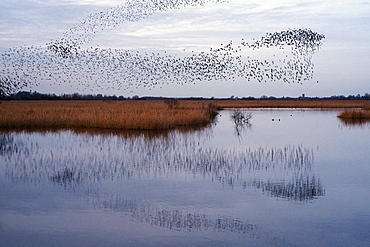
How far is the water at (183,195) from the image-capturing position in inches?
230

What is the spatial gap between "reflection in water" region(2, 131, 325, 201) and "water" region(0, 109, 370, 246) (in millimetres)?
25

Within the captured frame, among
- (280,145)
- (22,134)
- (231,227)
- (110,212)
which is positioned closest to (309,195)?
(231,227)

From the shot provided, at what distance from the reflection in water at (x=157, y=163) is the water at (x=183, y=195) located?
3 cm

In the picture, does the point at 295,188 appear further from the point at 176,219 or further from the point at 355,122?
the point at 355,122

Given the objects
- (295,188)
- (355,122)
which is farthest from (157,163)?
(355,122)

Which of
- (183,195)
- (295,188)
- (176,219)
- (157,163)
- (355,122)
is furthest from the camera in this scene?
(355,122)

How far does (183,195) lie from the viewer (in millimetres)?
7973

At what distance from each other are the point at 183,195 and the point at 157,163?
3.45m

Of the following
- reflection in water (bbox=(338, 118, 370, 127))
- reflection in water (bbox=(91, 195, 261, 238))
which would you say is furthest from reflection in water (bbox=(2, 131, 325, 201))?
reflection in water (bbox=(338, 118, 370, 127))

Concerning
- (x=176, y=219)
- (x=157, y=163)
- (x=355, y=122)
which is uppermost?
(x=355, y=122)

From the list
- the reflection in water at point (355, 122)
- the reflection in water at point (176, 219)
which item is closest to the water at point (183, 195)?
the reflection in water at point (176, 219)

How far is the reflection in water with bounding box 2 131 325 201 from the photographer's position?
29.9ft

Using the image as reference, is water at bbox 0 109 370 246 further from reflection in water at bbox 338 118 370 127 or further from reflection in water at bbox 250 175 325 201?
reflection in water at bbox 338 118 370 127

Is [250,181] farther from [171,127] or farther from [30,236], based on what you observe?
[171,127]
